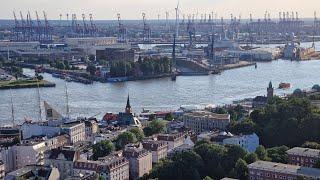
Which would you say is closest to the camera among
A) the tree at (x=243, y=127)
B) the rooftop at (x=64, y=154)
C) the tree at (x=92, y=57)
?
the rooftop at (x=64, y=154)

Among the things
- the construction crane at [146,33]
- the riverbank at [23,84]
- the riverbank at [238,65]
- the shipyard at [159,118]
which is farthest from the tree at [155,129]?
the construction crane at [146,33]

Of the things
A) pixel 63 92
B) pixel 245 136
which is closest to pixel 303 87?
pixel 63 92

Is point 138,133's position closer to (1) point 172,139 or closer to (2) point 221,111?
(1) point 172,139

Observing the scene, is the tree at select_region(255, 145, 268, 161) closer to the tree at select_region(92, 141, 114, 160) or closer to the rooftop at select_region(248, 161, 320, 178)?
the rooftop at select_region(248, 161, 320, 178)

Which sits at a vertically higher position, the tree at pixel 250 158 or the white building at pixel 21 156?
the tree at pixel 250 158

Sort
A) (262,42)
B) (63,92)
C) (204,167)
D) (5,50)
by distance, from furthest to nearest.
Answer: (262,42) < (5,50) < (63,92) < (204,167)

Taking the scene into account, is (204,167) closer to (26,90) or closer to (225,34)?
(26,90)

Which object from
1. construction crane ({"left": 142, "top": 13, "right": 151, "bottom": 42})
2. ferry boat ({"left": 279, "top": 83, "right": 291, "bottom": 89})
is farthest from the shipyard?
construction crane ({"left": 142, "top": 13, "right": 151, "bottom": 42})

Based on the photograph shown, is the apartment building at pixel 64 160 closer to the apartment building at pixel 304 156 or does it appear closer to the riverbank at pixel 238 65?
the apartment building at pixel 304 156
